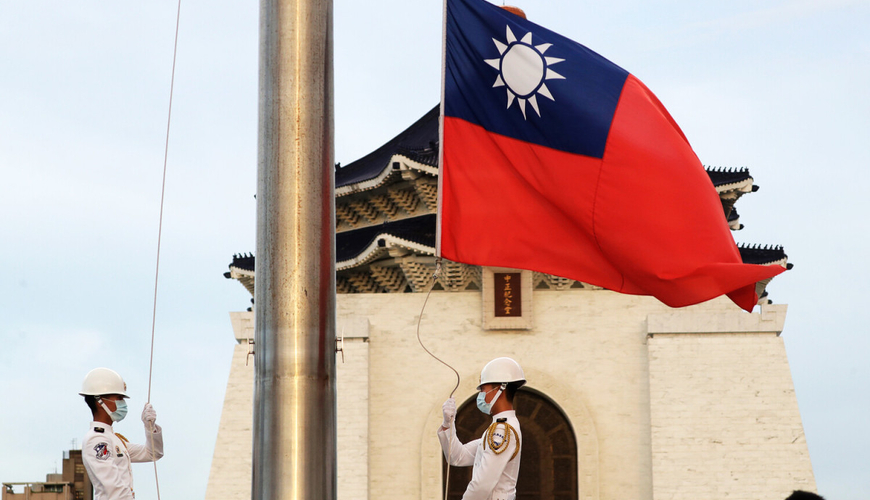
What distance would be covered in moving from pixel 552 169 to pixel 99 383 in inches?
132

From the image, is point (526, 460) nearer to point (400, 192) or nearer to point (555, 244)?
point (400, 192)

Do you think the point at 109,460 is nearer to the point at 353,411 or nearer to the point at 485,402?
Answer: the point at 485,402

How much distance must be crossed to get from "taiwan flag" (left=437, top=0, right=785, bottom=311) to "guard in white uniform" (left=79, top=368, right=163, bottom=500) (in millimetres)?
2298

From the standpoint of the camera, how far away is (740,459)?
699 inches

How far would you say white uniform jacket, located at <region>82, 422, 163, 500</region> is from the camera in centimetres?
616

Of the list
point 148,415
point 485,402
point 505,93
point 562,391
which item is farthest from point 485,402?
point 562,391

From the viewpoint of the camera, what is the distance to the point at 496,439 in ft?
20.8

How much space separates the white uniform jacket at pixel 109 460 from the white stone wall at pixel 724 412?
42.3 feet

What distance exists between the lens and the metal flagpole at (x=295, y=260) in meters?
5.14

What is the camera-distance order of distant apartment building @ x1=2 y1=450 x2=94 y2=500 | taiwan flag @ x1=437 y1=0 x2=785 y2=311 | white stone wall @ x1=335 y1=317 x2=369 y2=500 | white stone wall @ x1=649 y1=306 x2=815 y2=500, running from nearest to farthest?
taiwan flag @ x1=437 y1=0 x2=785 y2=311
white stone wall @ x1=649 y1=306 x2=815 y2=500
white stone wall @ x1=335 y1=317 x2=369 y2=500
distant apartment building @ x1=2 y1=450 x2=94 y2=500

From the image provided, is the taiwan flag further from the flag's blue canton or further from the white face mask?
the white face mask

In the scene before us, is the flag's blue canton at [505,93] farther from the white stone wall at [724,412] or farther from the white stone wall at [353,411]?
the white stone wall at [724,412]

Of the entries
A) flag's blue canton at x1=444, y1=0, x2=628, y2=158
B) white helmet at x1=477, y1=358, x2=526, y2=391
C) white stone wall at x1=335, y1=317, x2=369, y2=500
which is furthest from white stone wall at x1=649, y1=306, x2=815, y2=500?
white helmet at x1=477, y1=358, x2=526, y2=391

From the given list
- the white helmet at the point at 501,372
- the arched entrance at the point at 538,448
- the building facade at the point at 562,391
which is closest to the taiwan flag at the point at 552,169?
the white helmet at the point at 501,372
